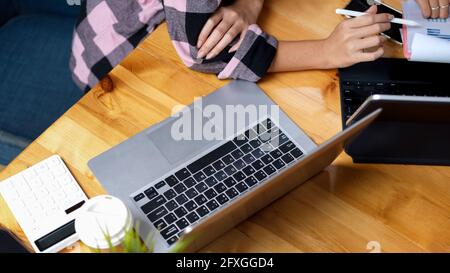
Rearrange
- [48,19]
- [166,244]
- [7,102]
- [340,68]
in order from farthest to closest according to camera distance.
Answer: [48,19] < [7,102] < [340,68] < [166,244]

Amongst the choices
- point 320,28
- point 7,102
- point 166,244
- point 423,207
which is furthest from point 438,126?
point 7,102

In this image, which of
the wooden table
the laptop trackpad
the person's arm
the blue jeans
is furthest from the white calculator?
the person's arm

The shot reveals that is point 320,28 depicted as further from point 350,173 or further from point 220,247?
point 220,247

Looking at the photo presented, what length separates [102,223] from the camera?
0.80 m

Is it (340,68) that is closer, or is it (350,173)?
(350,173)

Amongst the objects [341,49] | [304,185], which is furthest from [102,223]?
[341,49]

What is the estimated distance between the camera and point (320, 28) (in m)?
1.15

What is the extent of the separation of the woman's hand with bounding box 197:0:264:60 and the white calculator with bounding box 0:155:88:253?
1.11ft

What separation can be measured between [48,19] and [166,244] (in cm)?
79

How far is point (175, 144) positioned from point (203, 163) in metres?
0.06

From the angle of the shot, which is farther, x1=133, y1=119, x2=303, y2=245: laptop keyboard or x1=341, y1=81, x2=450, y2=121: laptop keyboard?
x1=341, y1=81, x2=450, y2=121: laptop keyboard

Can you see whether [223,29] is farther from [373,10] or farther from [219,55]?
[373,10]

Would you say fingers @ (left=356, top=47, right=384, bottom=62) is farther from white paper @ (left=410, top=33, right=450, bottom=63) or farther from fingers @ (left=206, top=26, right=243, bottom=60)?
fingers @ (left=206, top=26, right=243, bottom=60)

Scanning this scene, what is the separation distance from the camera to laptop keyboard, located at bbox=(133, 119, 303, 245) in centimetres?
91
